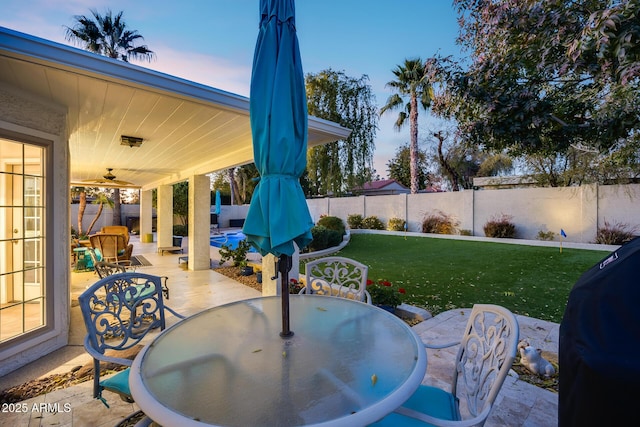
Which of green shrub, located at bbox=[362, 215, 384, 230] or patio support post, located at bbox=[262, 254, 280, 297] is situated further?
green shrub, located at bbox=[362, 215, 384, 230]

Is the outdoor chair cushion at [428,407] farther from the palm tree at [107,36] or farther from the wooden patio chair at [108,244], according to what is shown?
the palm tree at [107,36]

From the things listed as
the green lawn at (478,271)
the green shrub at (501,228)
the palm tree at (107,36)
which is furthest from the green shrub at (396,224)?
the palm tree at (107,36)

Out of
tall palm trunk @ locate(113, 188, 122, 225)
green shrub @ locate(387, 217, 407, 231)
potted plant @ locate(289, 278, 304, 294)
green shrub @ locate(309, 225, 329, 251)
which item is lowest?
potted plant @ locate(289, 278, 304, 294)

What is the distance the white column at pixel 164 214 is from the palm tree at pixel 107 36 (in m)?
7.44

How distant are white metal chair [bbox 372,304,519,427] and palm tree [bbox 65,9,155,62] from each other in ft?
57.4

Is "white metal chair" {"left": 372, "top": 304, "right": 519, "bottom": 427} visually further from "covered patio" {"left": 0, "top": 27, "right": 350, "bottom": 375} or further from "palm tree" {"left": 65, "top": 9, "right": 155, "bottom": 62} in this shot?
"palm tree" {"left": 65, "top": 9, "right": 155, "bottom": 62}

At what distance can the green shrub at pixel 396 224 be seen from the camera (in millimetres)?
14728

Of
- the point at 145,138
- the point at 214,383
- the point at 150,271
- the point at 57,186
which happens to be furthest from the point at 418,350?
the point at 150,271

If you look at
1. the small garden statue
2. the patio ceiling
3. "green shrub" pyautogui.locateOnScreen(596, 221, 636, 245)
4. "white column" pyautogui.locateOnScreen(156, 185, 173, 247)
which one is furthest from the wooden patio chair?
"green shrub" pyautogui.locateOnScreen(596, 221, 636, 245)

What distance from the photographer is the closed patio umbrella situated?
1.77 metres

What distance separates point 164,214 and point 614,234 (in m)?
15.8

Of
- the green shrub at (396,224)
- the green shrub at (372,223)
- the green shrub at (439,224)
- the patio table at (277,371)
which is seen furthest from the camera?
the green shrub at (372,223)

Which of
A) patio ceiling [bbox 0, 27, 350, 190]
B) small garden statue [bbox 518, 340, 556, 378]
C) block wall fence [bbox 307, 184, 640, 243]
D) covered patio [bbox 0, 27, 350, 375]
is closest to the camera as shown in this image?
patio ceiling [bbox 0, 27, 350, 190]

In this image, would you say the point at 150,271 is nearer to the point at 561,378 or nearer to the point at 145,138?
the point at 145,138
